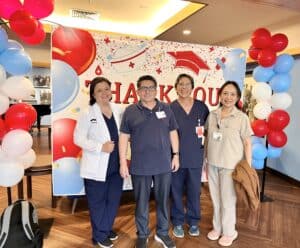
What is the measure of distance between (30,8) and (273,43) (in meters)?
2.52

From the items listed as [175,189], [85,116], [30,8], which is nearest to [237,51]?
[175,189]

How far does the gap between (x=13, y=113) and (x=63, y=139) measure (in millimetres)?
659

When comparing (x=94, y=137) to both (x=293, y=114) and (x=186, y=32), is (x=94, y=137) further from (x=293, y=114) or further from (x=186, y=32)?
(x=186, y=32)

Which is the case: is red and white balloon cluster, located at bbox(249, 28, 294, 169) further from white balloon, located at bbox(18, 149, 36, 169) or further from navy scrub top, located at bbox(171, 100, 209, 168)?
white balloon, located at bbox(18, 149, 36, 169)

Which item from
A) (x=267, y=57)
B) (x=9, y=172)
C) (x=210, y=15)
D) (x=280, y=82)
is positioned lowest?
(x=9, y=172)

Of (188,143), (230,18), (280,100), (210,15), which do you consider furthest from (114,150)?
(230,18)

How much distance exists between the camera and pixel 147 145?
2.10 m

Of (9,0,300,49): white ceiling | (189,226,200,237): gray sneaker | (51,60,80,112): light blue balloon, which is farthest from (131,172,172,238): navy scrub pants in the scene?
(9,0,300,49): white ceiling

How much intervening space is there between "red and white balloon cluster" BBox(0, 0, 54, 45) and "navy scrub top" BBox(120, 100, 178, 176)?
982 millimetres

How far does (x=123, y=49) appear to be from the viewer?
2848 millimetres

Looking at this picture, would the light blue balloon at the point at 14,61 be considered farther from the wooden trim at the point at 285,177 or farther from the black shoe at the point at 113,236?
the wooden trim at the point at 285,177

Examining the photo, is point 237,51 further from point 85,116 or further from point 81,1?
point 81,1

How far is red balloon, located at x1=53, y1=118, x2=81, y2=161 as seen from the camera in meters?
2.69

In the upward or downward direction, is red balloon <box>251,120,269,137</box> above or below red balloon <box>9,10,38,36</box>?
below
